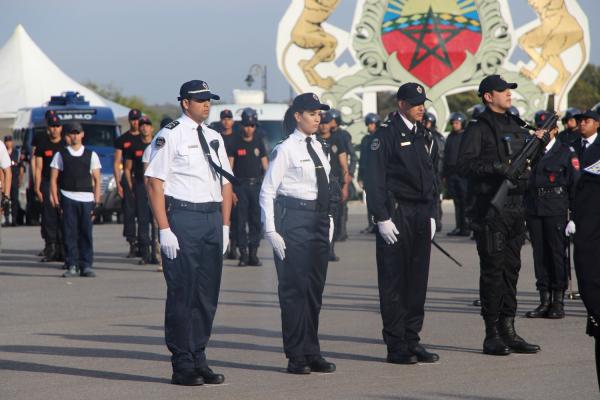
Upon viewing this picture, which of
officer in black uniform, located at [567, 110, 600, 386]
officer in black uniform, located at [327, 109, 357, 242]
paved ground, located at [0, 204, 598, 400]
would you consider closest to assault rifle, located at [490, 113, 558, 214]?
paved ground, located at [0, 204, 598, 400]

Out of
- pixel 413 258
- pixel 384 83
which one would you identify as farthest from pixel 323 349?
pixel 384 83

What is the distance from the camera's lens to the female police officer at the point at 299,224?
872cm

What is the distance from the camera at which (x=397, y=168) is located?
360 inches

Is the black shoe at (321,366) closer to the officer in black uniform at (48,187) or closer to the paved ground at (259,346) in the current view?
the paved ground at (259,346)

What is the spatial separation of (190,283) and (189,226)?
1.22 ft

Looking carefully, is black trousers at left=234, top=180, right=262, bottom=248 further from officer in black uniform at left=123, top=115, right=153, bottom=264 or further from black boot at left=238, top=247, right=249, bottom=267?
officer in black uniform at left=123, top=115, right=153, bottom=264

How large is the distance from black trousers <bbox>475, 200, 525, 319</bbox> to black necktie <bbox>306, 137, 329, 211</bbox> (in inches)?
49.1

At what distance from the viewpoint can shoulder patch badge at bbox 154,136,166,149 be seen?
27.1 feet

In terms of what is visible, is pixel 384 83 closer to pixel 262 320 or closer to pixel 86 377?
pixel 262 320

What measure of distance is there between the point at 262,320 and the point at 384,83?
25.3 m

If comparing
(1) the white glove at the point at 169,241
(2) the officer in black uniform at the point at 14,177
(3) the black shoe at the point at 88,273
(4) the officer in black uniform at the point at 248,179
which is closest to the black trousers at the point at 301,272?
(1) the white glove at the point at 169,241

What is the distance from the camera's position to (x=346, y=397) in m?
7.67

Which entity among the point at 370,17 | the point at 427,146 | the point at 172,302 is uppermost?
the point at 370,17

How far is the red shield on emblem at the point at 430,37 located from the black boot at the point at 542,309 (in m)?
24.7
